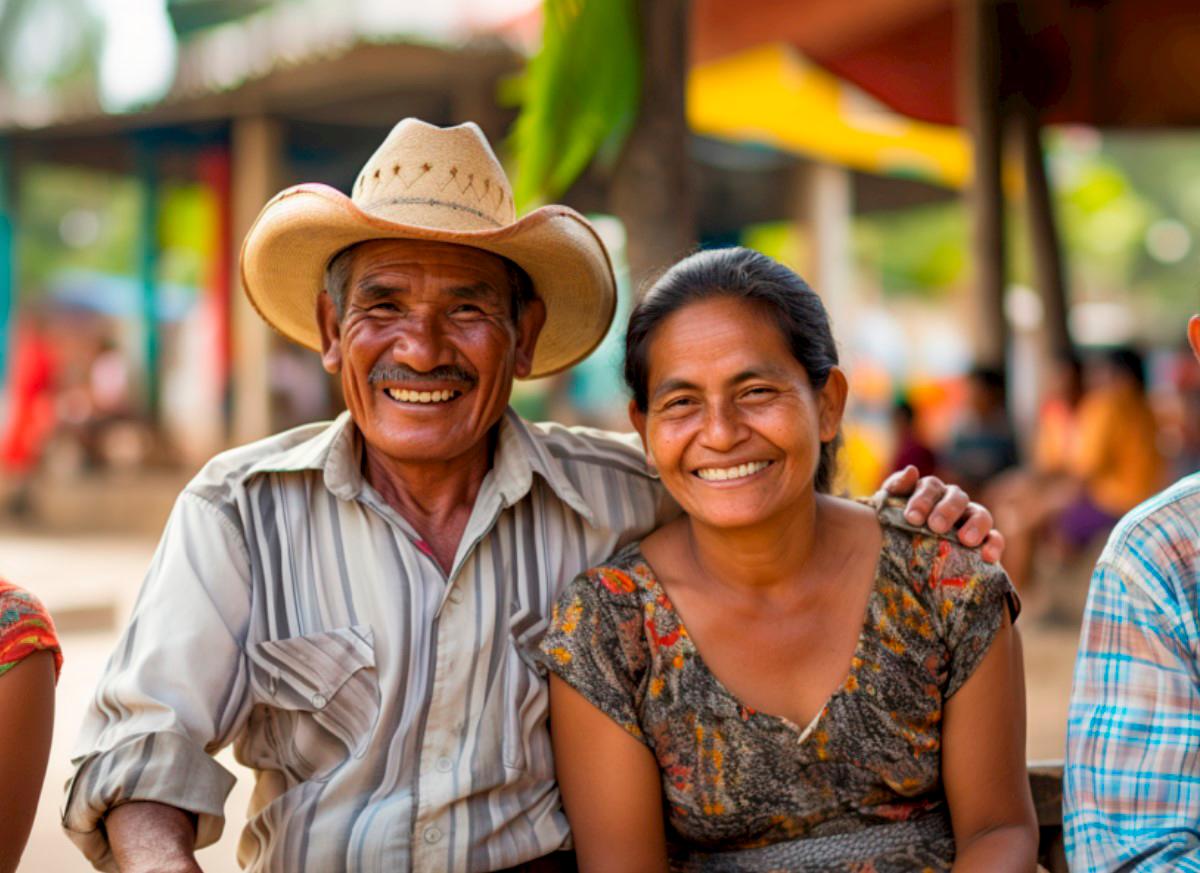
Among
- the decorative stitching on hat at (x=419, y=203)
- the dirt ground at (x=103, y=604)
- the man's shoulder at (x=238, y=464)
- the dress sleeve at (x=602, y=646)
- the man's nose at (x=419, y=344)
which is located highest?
the decorative stitching on hat at (x=419, y=203)

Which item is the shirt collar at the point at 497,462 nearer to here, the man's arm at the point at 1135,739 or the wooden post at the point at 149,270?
the man's arm at the point at 1135,739

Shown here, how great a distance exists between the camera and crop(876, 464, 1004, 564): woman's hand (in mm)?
2427

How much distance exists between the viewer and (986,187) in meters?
7.64

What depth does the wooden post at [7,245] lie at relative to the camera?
43.9 feet

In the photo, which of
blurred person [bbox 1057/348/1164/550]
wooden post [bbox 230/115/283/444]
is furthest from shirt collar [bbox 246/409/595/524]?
wooden post [bbox 230/115/283/444]

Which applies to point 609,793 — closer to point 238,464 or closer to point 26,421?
point 238,464

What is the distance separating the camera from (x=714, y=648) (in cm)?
241

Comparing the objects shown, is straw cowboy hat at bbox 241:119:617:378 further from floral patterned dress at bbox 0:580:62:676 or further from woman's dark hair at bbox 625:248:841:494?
floral patterned dress at bbox 0:580:62:676

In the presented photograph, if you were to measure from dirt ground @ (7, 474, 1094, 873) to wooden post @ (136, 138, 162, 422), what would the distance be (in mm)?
1253

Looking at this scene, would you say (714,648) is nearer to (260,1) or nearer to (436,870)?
(436,870)

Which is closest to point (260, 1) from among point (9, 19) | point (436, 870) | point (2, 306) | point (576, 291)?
point (2, 306)

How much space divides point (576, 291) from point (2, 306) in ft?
43.0

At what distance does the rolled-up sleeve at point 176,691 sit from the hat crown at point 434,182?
0.64m

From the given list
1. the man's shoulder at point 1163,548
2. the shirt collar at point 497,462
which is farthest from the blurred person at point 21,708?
the man's shoulder at point 1163,548
